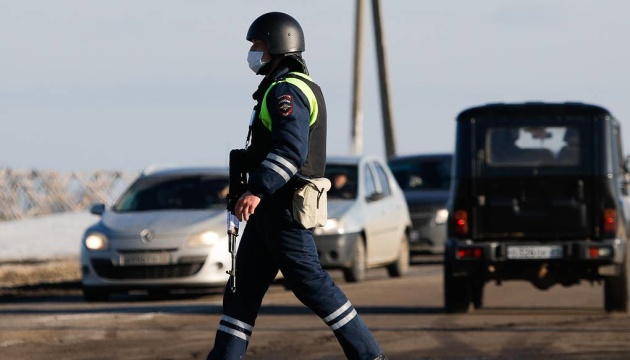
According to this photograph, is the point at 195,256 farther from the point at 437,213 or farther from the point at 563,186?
the point at 437,213

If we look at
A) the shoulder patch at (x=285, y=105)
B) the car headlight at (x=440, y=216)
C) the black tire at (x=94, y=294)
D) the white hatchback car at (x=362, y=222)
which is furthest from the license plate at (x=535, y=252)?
the car headlight at (x=440, y=216)

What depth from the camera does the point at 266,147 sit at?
8.81 m

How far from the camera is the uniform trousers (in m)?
8.73

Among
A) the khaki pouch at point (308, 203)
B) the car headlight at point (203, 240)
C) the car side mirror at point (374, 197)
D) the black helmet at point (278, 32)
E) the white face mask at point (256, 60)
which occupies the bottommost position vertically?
the car headlight at point (203, 240)

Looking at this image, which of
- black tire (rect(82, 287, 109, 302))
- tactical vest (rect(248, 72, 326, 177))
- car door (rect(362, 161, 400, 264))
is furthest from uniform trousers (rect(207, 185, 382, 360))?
car door (rect(362, 161, 400, 264))

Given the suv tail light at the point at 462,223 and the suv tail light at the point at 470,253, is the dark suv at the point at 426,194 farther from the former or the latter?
the suv tail light at the point at 470,253

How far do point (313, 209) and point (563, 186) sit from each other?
24.0 ft

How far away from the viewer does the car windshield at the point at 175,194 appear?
19219mm

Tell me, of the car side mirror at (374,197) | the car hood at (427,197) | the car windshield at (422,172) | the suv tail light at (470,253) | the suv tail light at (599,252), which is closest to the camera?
the suv tail light at (599,252)

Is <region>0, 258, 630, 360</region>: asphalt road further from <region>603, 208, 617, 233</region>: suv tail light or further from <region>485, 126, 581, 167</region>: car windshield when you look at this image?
<region>485, 126, 581, 167</region>: car windshield

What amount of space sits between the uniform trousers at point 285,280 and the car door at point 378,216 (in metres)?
11.8

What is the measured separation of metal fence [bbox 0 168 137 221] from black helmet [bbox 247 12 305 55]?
35.6 metres

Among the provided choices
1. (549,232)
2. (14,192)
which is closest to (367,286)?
(549,232)

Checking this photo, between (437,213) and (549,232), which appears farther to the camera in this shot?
(437,213)
